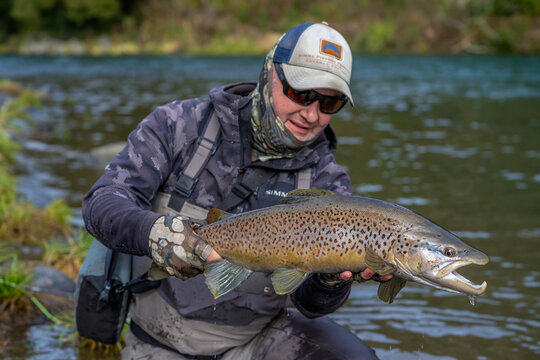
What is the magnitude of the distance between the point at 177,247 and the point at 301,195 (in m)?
0.70

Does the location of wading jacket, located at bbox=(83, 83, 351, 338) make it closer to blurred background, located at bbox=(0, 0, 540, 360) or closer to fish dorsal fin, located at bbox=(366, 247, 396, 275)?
fish dorsal fin, located at bbox=(366, 247, 396, 275)

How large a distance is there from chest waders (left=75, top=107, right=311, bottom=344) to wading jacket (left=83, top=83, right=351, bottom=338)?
0.05 metres

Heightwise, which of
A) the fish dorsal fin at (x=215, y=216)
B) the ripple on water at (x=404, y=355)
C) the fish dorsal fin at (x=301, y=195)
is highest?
the fish dorsal fin at (x=301, y=195)

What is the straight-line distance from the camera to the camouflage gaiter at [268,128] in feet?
12.3

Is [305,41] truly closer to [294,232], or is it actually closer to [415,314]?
[294,232]

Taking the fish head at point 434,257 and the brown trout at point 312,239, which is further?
the brown trout at point 312,239

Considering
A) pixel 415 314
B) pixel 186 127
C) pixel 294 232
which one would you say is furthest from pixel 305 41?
pixel 415 314

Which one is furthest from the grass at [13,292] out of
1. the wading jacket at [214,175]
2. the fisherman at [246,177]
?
the wading jacket at [214,175]

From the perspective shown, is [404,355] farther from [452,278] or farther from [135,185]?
[135,185]

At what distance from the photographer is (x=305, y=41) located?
3.69m

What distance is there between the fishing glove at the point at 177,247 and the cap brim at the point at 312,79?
105 centimetres

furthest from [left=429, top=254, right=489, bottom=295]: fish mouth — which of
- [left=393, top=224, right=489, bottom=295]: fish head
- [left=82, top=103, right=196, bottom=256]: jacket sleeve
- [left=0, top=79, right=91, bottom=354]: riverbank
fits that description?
[left=0, top=79, right=91, bottom=354]: riverbank

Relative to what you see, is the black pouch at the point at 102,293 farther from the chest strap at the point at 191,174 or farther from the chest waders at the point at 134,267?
the chest strap at the point at 191,174

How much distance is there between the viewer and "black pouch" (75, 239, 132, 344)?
3850 millimetres
